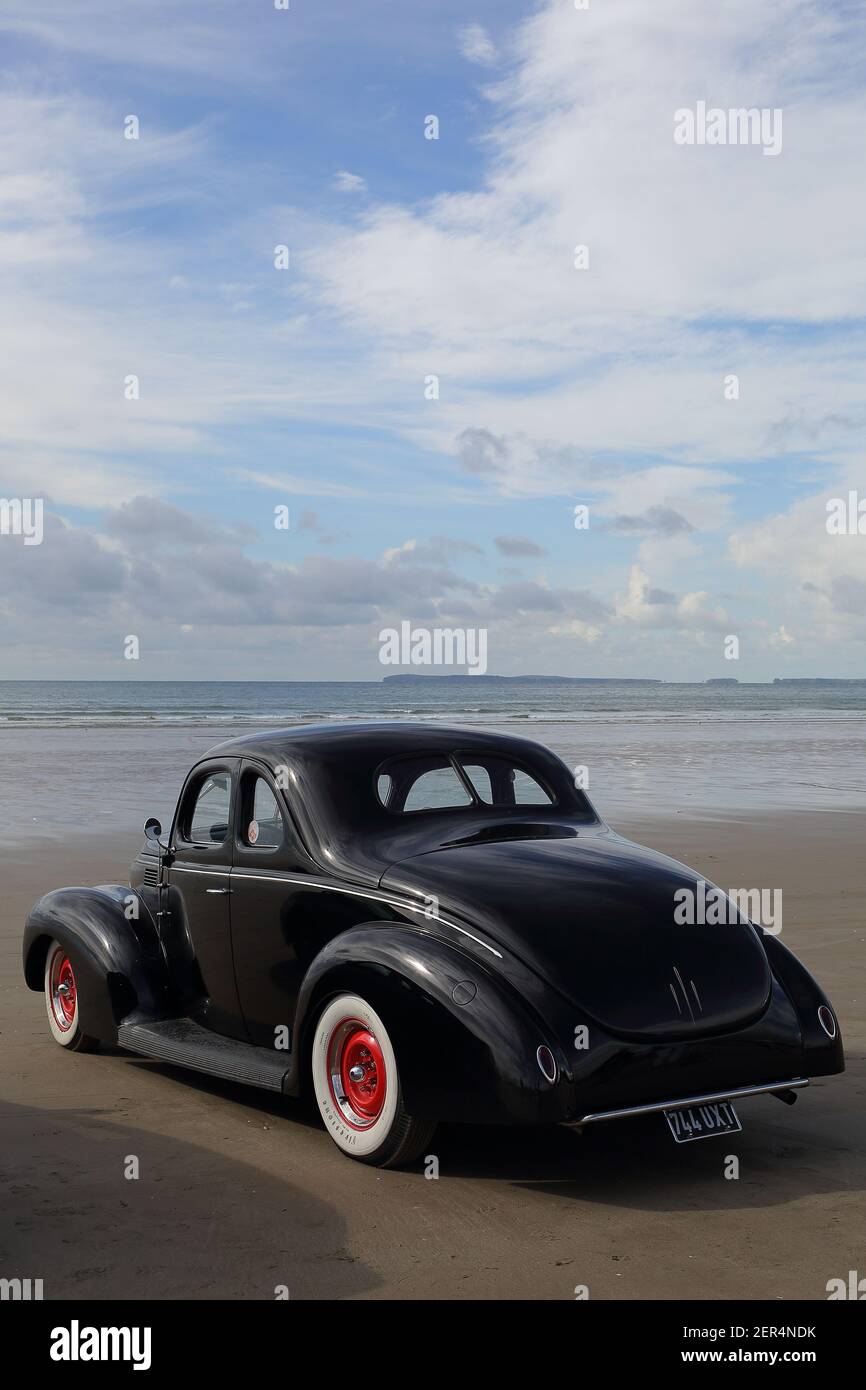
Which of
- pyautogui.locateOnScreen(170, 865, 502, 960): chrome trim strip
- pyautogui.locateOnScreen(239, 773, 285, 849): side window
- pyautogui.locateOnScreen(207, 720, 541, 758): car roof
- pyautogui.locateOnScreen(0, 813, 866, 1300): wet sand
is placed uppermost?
pyautogui.locateOnScreen(207, 720, 541, 758): car roof

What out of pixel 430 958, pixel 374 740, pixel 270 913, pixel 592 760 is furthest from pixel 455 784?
pixel 592 760

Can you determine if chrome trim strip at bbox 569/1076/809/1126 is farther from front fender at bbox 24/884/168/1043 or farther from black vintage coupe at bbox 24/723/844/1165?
front fender at bbox 24/884/168/1043

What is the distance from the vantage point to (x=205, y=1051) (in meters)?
6.46

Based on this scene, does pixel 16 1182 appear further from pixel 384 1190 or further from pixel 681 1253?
pixel 681 1253

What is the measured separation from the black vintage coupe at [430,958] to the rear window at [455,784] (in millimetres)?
12

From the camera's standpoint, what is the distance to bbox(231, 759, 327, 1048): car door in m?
6.09

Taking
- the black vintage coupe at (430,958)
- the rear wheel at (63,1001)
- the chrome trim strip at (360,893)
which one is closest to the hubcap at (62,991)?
the rear wheel at (63,1001)

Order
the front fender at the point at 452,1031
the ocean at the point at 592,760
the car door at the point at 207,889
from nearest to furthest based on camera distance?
1. the front fender at the point at 452,1031
2. the car door at the point at 207,889
3. the ocean at the point at 592,760

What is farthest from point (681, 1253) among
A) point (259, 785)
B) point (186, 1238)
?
point (259, 785)

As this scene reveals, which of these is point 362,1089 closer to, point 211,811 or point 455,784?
point 455,784

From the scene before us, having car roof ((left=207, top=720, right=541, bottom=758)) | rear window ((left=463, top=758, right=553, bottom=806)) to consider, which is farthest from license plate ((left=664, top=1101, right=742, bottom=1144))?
car roof ((left=207, top=720, right=541, bottom=758))

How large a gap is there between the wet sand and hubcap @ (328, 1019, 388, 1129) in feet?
0.74

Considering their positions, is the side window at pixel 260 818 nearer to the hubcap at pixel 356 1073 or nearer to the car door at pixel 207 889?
the car door at pixel 207 889

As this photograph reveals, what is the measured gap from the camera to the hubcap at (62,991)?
7648 millimetres
